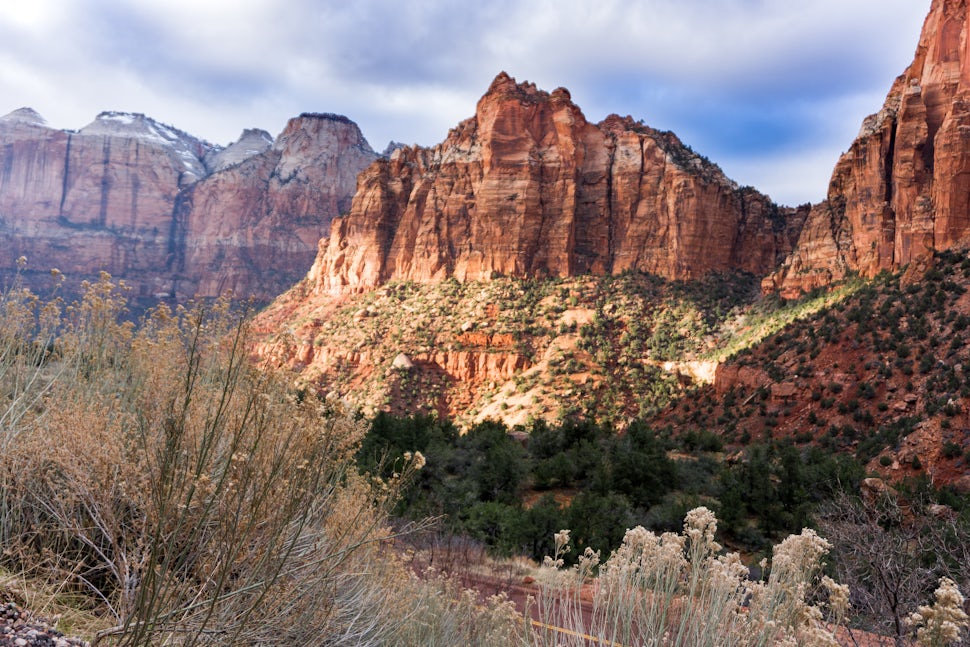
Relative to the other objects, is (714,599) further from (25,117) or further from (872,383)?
(25,117)

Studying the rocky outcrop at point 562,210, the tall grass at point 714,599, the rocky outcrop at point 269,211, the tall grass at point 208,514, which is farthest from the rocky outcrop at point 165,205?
the tall grass at point 714,599

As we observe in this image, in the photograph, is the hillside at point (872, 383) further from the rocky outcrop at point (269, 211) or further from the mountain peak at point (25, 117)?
the mountain peak at point (25, 117)

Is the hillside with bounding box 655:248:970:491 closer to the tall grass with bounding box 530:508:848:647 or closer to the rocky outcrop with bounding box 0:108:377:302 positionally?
the tall grass with bounding box 530:508:848:647

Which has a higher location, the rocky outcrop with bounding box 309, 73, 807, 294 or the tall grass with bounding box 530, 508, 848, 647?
the rocky outcrop with bounding box 309, 73, 807, 294

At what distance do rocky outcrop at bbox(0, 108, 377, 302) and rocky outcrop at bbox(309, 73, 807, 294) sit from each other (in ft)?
171

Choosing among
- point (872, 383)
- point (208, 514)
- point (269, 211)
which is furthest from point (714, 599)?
point (269, 211)

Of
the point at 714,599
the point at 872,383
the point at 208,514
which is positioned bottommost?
the point at 714,599

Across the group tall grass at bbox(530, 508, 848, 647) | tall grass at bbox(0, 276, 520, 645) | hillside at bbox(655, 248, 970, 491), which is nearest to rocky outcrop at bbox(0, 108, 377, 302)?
hillside at bbox(655, 248, 970, 491)

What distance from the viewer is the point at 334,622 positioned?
124 inches

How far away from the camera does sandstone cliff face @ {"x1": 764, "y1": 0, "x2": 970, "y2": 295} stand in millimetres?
33156

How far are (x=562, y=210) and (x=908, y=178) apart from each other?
95.6 feet

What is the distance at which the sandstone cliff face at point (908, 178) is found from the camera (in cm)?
3316

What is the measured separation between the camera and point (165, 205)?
4498 inches

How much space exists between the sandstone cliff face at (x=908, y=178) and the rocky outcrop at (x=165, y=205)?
88025mm
